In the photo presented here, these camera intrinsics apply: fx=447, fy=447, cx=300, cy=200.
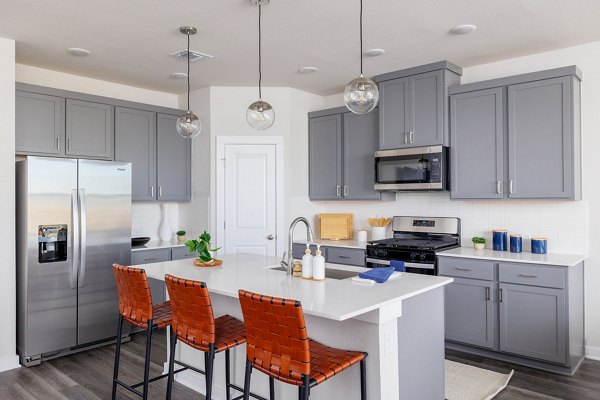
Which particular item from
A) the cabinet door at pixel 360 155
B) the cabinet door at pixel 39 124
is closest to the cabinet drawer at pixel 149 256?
the cabinet door at pixel 39 124

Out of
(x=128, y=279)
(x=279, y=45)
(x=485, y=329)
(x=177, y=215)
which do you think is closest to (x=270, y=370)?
(x=128, y=279)

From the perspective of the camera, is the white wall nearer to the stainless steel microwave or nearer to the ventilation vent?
the ventilation vent

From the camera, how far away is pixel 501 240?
4.14 m

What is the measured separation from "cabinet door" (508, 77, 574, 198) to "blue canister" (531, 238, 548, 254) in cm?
41

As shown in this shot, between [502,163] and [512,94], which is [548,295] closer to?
[502,163]

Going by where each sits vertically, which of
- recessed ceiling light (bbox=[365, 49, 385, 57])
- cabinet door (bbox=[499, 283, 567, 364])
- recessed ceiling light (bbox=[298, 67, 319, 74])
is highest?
recessed ceiling light (bbox=[298, 67, 319, 74])

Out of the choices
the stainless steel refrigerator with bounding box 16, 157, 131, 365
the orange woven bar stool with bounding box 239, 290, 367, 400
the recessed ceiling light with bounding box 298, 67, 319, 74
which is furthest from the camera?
the recessed ceiling light with bounding box 298, 67, 319, 74

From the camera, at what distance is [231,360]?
2.97 meters

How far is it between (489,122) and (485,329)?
184cm

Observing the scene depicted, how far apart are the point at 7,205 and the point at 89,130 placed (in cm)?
114

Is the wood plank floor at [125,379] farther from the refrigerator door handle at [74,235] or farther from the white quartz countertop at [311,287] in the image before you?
the white quartz countertop at [311,287]

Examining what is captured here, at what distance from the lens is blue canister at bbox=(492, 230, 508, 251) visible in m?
4.14

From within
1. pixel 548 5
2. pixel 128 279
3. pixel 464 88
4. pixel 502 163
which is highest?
pixel 548 5

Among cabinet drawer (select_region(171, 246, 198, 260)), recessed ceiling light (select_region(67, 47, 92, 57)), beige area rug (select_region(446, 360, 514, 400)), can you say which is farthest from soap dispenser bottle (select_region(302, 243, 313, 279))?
recessed ceiling light (select_region(67, 47, 92, 57))
